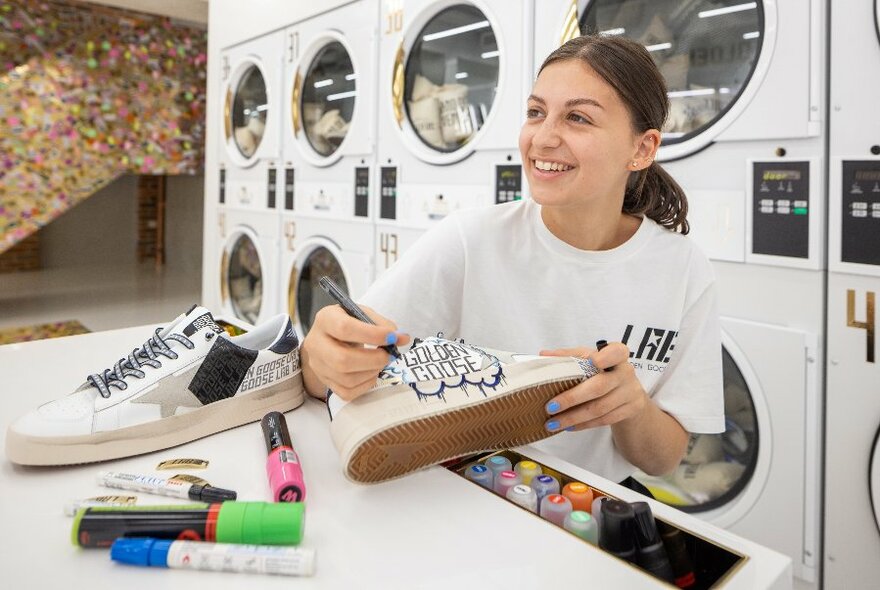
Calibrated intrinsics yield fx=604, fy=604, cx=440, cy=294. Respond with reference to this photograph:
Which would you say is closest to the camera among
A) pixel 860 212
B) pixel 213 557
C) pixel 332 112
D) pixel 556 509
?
pixel 213 557

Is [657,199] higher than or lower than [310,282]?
higher

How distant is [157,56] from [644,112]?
16.5 ft

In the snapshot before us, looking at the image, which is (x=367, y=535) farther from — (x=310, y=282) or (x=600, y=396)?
(x=310, y=282)

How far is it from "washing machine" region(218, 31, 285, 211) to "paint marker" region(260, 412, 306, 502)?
2.98m

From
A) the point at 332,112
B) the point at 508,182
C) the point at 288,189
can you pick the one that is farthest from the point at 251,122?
the point at 508,182

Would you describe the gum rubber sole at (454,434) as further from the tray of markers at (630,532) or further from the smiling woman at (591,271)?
the smiling woman at (591,271)

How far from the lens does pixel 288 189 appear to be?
136 inches

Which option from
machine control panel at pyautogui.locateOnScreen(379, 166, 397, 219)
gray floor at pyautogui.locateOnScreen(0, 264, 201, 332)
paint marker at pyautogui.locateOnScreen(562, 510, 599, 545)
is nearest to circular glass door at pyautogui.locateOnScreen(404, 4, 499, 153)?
machine control panel at pyautogui.locateOnScreen(379, 166, 397, 219)

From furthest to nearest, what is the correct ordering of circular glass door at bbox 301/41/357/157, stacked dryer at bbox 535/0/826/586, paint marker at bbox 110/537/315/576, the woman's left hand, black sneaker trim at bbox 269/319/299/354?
circular glass door at bbox 301/41/357/157, stacked dryer at bbox 535/0/826/586, black sneaker trim at bbox 269/319/299/354, the woman's left hand, paint marker at bbox 110/537/315/576

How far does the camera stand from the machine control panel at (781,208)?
60.9 inches

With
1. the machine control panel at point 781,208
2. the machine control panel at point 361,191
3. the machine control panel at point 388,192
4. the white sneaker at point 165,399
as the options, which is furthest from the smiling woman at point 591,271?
the machine control panel at point 361,191

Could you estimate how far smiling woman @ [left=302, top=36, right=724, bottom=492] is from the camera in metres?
0.99

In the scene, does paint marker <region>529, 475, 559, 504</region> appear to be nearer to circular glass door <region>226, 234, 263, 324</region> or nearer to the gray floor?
circular glass door <region>226, 234, 263, 324</region>

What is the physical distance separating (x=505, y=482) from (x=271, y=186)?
10.6 ft
